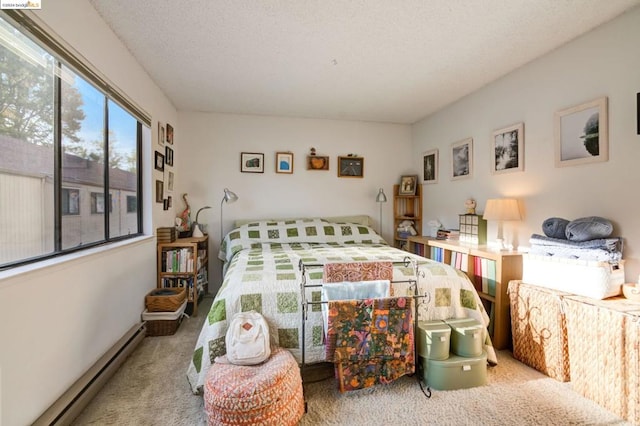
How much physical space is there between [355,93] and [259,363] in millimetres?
2752

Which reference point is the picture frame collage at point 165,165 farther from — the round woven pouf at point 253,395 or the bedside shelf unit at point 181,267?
the round woven pouf at point 253,395

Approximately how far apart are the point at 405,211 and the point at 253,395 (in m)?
3.48

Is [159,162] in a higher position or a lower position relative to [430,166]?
lower

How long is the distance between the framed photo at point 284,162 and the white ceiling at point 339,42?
0.83 m

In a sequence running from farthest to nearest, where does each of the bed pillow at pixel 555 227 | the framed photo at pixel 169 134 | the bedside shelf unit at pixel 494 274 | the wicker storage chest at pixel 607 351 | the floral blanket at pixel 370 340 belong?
the framed photo at pixel 169 134, the bedside shelf unit at pixel 494 274, the bed pillow at pixel 555 227, the floral blanket at pixel 370 340, the wicker storage chest at pixel 607 351

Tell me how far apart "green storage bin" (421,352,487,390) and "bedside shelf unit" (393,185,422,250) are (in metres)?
2.32

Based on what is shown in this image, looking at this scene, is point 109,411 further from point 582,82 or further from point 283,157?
point 582,82

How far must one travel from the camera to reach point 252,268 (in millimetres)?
2178

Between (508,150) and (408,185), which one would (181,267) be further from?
(508,150)

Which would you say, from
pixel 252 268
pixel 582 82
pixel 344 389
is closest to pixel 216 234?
pixel 252 268

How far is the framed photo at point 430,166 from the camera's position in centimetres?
383

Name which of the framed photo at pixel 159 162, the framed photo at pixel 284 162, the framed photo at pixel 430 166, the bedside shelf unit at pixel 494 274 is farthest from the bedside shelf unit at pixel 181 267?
the framed photo at pixel 430 166

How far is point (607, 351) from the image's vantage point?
5.27 feet

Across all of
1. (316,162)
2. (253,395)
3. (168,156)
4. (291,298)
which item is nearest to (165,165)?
(168,156)
